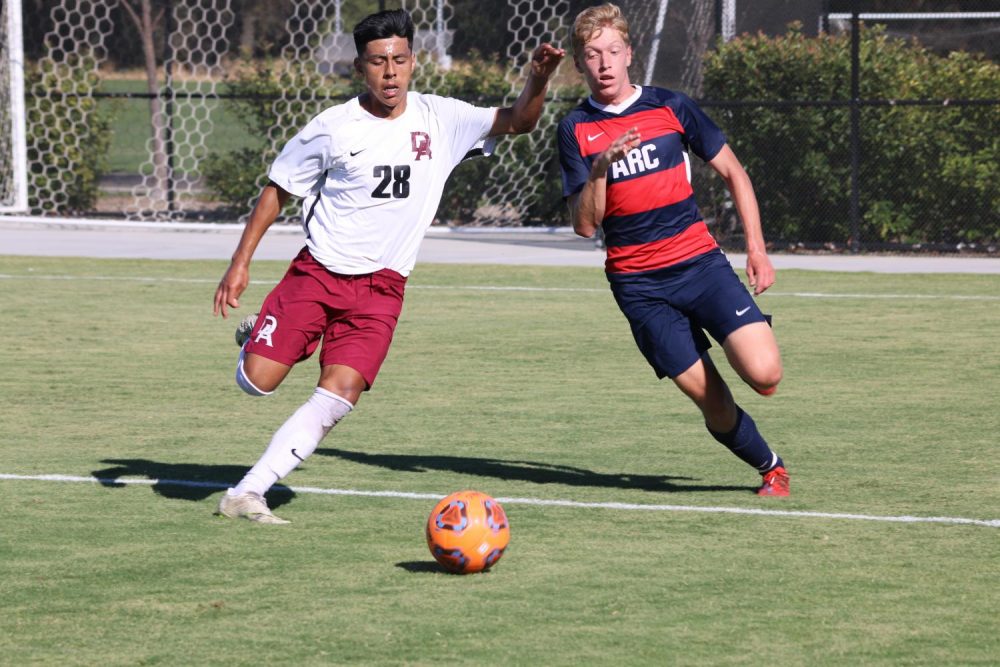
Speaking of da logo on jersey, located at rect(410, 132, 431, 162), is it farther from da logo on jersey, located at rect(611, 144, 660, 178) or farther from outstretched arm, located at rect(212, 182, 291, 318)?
da logo on jersey, located at rect(611, 144, 660, 178)

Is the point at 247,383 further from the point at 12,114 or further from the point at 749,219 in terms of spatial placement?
the point at 12,114

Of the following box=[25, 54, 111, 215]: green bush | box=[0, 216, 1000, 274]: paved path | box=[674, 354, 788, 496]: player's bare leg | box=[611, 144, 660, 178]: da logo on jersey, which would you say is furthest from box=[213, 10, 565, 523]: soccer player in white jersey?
box=[25, 54, 111, 215]: green bush

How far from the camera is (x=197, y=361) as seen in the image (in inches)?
452

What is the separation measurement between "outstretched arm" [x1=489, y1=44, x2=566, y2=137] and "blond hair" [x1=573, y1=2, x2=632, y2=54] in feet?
0.29

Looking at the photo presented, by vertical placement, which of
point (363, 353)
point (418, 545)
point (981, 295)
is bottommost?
point (981, 295)

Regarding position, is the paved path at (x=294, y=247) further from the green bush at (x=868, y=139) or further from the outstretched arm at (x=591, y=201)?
the outstretched arm at (x=591, y=201)

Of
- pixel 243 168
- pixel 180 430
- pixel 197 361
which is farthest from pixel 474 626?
pixel 243 168

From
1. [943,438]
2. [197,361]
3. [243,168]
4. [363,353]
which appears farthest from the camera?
[243,168]

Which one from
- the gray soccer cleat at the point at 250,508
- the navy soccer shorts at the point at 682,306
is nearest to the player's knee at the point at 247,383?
the gray soccer cleat at the point at 250,508

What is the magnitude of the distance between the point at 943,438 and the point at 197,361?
5258 mm

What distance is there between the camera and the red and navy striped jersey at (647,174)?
7059mm

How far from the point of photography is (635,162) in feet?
23.1

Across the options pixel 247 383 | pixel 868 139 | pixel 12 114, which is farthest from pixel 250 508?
pixel 12 114

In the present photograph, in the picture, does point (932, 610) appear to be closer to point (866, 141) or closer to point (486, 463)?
point (486, 463)
